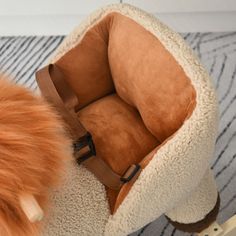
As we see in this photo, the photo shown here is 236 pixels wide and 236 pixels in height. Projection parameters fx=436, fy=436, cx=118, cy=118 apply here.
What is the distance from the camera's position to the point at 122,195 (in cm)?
64

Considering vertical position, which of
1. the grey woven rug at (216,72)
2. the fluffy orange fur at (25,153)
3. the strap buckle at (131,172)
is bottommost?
the grey woven rug at (216,72)

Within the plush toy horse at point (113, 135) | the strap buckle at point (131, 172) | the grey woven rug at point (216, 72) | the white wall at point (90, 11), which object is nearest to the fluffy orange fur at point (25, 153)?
the plush toy horse at point (113, 135)

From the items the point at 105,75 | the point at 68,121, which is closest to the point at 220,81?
the point at 105,75

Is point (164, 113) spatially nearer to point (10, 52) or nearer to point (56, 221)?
point (56, 221)

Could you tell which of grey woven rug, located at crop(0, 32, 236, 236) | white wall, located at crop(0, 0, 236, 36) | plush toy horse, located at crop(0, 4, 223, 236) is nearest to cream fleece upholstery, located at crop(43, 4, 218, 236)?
plush toy horse, located at crop(0, 4, 223, 236)

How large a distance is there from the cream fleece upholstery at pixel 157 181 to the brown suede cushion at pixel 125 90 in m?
0.02

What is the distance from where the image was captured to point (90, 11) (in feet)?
3.87

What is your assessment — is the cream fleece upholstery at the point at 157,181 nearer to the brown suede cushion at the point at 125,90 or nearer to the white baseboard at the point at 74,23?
the brown suede cushion at the point at 125,90

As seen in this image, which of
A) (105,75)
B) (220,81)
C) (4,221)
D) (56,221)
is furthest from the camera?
(220,81)

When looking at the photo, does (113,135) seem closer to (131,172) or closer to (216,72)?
(131,172)

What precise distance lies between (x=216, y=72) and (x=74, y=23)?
44 cm

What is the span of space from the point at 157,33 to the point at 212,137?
18 centimetres

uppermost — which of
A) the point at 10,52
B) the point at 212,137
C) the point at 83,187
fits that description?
the point at 212,137

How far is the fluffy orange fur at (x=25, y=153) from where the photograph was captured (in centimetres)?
49
